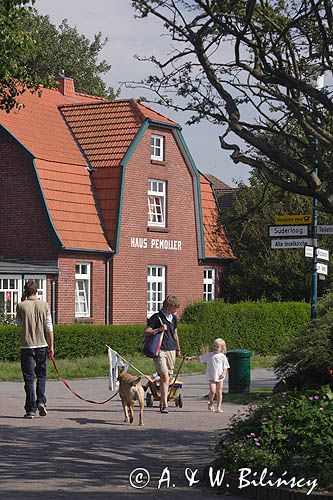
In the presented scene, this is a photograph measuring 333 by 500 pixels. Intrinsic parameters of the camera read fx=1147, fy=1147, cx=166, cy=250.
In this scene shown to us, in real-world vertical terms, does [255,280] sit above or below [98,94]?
below

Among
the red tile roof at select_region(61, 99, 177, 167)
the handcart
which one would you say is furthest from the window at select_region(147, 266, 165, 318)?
the handcart

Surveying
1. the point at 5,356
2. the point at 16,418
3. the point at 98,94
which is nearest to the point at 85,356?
the point at 5,356

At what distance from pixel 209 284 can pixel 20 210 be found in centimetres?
1012

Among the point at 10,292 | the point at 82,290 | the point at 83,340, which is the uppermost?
the point at 82,290

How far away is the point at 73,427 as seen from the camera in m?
16.2

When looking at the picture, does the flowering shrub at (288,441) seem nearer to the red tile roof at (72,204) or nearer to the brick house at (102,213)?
the brick house at (102,213)

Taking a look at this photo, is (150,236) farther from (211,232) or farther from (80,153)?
(211,232)

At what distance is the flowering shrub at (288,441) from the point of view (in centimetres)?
1061

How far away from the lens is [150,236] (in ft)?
137

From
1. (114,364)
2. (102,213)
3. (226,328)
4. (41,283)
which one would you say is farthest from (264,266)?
(114,364)

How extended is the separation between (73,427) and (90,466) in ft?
12.8

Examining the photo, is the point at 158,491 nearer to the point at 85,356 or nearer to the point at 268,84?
the point at 268,84

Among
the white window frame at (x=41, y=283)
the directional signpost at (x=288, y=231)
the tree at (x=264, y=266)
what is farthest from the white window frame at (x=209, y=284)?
the directional signpost at (x=288, y=231)

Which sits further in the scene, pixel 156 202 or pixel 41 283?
pixel 156 202
